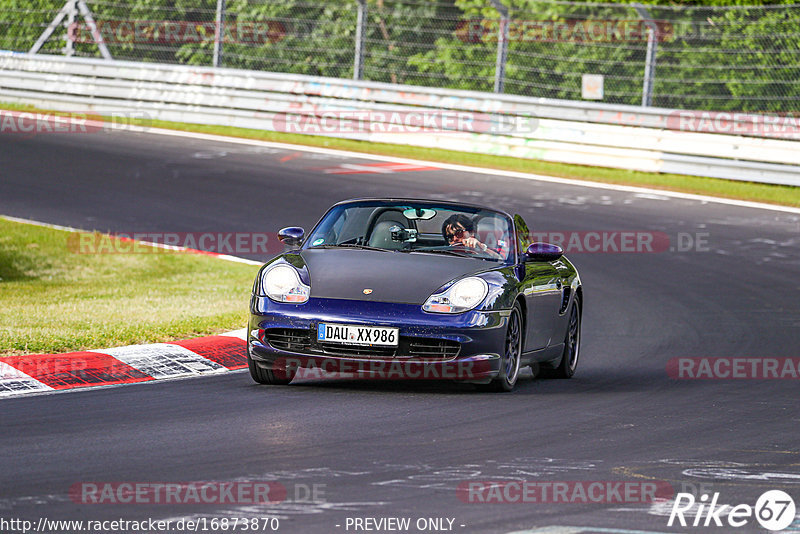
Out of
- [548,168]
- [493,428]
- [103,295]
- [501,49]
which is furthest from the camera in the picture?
[501,49]

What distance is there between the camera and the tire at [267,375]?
347 inches

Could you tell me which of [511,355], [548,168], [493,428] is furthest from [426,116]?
[493,428]

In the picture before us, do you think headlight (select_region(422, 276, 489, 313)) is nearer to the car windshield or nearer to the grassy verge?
the car windshield

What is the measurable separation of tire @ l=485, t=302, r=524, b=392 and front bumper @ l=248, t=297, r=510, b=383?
179mm

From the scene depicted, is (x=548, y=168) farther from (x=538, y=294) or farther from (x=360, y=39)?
(x=538, y=294)

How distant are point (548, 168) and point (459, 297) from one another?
1392 cm

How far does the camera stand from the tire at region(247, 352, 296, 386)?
28.9ft

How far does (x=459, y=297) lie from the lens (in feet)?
28.2

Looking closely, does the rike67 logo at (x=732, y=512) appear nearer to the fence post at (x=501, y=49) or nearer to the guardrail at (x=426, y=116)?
the guardrail at (x=426, y=116)

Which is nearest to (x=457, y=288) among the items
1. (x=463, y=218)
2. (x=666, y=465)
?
(x=463, y=218)

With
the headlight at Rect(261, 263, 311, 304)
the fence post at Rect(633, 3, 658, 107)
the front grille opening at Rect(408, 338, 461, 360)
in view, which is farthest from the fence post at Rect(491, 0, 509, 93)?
the front grille opening at Rect(408, 338, 461, 360)

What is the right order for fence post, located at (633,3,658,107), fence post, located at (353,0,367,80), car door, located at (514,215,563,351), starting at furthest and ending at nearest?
fence post, located at (353,0,367,80), fence post, located at (633,3,658,107), car door, located at (514,215,563,351)

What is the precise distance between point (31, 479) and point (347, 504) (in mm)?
1299

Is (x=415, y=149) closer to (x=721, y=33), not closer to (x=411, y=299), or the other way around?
(x=721, y=33)
